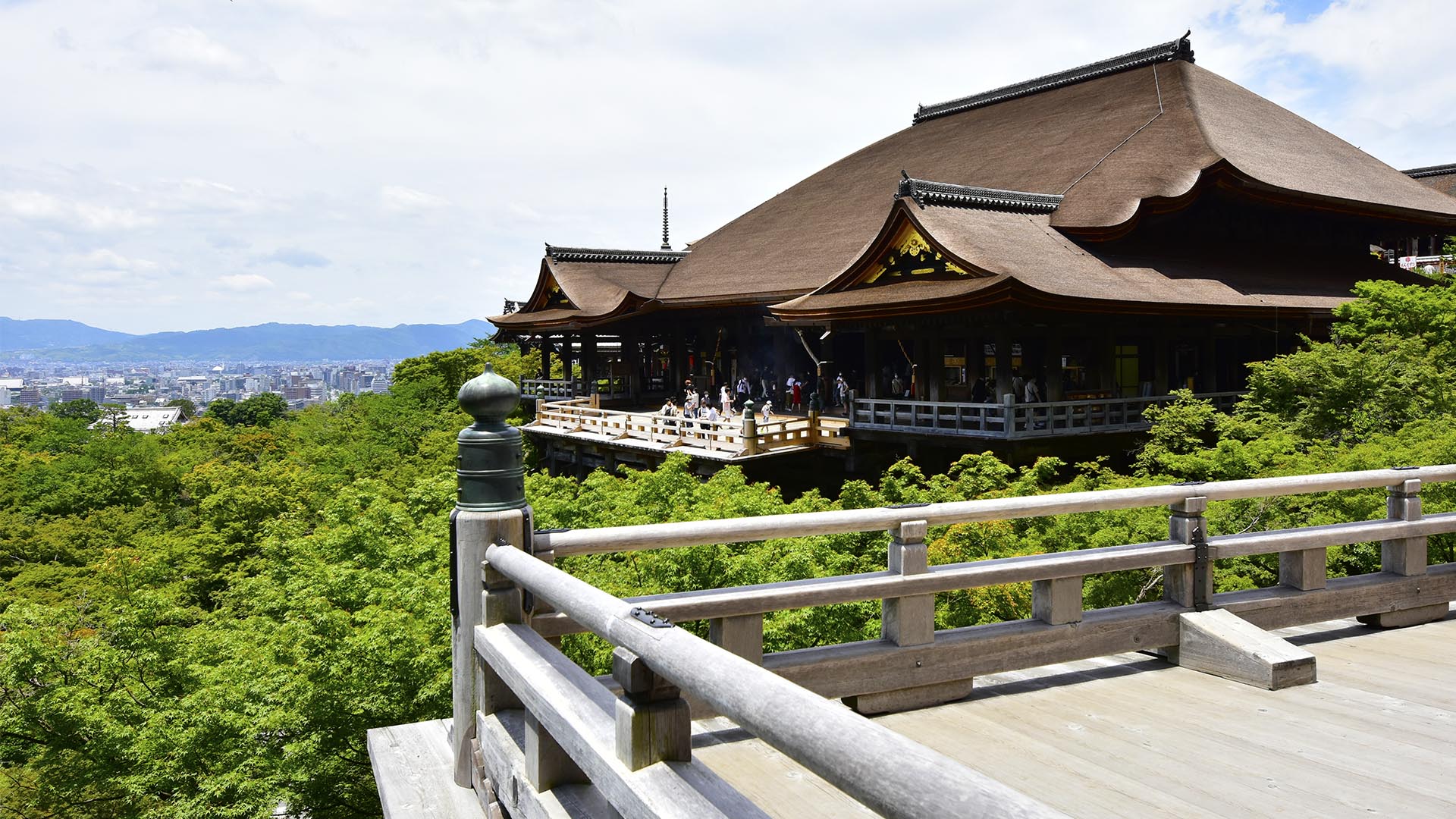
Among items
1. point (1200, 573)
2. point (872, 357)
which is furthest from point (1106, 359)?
point (1200, 573)

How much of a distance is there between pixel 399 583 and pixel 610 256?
25.7m

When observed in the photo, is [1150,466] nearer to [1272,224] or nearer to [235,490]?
[1272,224]

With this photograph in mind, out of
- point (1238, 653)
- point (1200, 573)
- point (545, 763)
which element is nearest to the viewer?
point (545, 763)

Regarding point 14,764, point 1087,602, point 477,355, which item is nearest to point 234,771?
point 14,764

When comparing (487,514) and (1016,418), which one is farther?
(1016,418)

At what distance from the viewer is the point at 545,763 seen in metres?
3.23

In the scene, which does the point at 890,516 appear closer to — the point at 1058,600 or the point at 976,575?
the point at 976,575

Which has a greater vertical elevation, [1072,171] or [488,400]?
[1072,171]

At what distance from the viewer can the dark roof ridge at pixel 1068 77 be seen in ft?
97.9

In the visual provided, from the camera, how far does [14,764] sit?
47.0 ft

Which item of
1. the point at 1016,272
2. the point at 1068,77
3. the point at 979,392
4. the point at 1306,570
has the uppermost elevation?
the point at 1068,77

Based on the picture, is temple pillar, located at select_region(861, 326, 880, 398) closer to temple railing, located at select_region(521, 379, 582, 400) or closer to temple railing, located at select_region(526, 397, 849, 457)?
temple railing, located at select_region(526, 397, 849, 457)

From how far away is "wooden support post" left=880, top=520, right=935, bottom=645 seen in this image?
14.9 ft

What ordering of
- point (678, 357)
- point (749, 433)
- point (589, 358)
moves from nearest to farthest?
point (749, 433), point (678, 357), point (589, 358)
